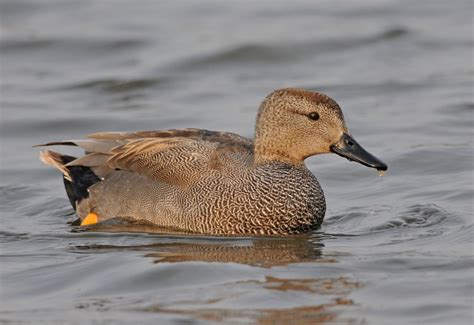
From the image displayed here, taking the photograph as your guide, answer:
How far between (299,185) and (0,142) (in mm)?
4862

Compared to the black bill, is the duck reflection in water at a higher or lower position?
lower

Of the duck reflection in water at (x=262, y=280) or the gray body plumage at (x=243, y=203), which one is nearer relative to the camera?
the duck reflection in water at (x=262, y=280)

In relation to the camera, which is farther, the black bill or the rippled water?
the black bill

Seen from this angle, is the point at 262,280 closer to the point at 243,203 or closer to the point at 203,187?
the point at 243,203

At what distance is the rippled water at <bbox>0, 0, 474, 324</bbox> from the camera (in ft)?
23.5

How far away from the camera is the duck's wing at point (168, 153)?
895cm

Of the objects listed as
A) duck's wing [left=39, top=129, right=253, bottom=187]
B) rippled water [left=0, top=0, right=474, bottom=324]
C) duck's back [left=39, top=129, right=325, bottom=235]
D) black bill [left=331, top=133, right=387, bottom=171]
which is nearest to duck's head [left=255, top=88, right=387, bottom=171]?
black bill [left=331, top=133, right=387, bottom=171]

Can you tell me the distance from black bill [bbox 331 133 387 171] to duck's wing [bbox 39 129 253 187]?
0.72 m

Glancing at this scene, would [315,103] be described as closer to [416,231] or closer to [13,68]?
[416,231]

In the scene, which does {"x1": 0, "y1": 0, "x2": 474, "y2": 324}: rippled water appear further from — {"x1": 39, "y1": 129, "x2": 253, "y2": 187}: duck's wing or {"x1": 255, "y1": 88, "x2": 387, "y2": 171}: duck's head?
{"x1": 255, "y1": 88, "x2": 387, "y2": 171}: duck's head

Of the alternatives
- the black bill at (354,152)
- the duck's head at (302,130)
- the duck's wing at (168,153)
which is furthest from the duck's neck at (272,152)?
the black bill at (354,152)

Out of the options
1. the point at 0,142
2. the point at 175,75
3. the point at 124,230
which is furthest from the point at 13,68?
the point at 124,230

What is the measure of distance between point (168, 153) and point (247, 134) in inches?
131

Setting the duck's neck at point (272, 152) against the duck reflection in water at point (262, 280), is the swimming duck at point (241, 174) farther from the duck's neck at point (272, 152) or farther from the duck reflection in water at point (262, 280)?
the duck reflection in water at point (262, 280)
